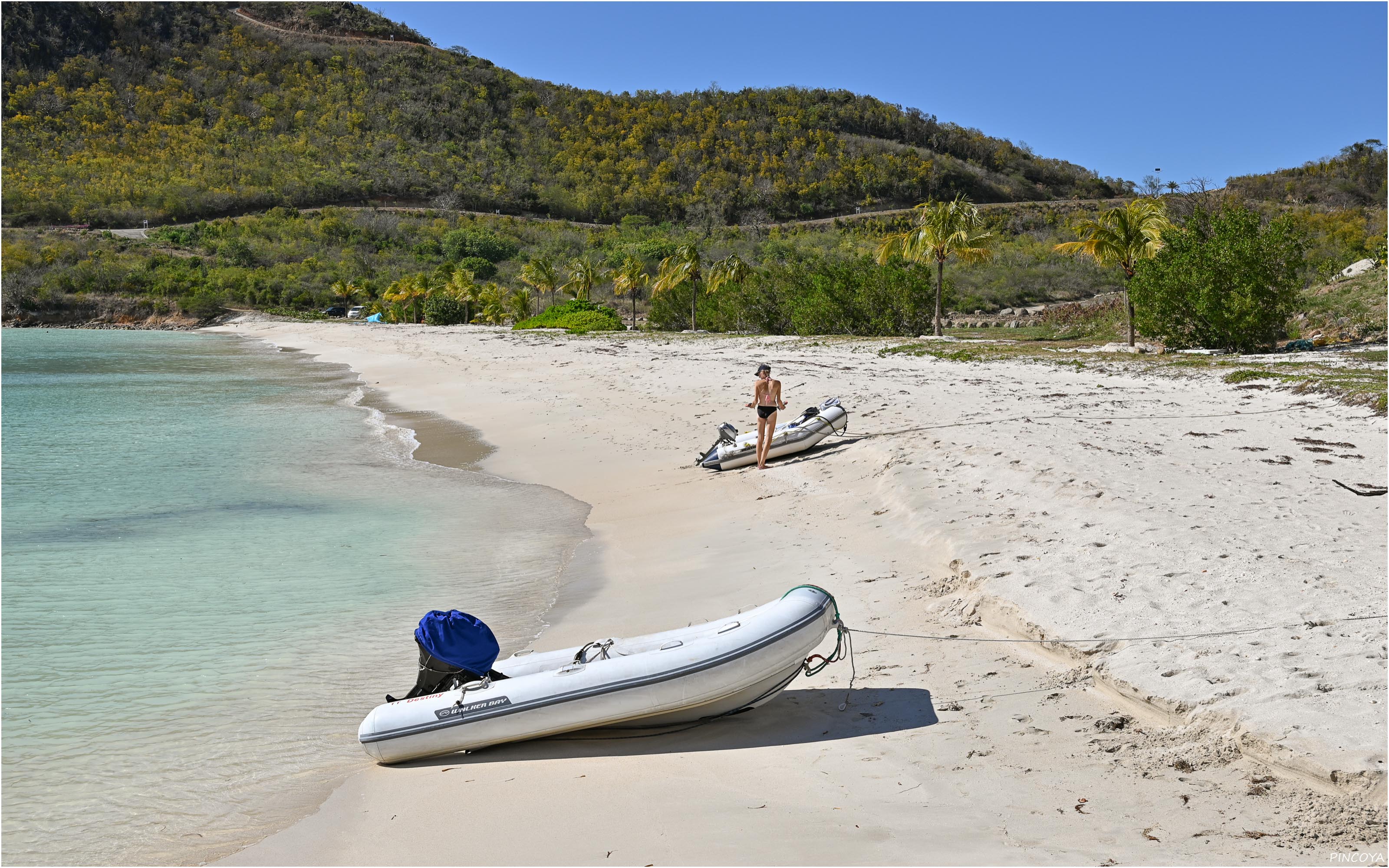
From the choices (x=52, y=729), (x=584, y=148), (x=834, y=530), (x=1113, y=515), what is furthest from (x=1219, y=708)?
(x=584, y=148)

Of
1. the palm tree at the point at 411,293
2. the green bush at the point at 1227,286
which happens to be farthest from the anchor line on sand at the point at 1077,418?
the palm tree at the point at 411,293

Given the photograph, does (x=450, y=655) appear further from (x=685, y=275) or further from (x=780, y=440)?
(x=685, y=275)

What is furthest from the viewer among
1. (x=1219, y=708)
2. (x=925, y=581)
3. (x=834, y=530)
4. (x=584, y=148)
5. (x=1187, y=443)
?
(x=584, y=148)

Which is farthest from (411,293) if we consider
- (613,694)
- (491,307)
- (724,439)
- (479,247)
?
(613,694)

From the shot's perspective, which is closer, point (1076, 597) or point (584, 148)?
point (1076, 597)

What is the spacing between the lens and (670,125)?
123 meters

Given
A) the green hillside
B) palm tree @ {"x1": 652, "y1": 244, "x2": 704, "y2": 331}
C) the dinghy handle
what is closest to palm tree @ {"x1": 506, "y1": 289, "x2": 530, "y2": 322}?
palm tree @ {"x1": 652, "y1": 244, "x2": 704, "y2": 331}

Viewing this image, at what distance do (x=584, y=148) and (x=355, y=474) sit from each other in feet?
371

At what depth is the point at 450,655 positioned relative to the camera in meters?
4.93

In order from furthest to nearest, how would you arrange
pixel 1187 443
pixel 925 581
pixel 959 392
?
1. pixel 959 392
2. pixel 1187 443
3. pixel 925 581

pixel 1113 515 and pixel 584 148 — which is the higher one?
pixel 584 148

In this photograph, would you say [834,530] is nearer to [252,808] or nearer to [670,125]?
[252,808]

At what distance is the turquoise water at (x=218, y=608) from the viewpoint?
15.4 ft

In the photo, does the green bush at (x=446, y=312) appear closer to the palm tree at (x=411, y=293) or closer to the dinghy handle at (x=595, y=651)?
the palm tree at (x=411, y=293)
